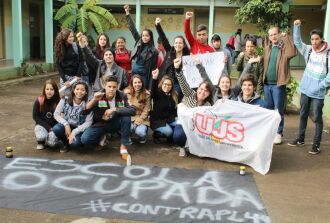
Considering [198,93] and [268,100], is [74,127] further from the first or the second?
[268,100]

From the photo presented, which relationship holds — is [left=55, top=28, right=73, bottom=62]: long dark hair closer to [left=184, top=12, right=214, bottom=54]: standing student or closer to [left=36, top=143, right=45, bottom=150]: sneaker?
[left=36, top=143, right=45, bottom=150]: sneaker

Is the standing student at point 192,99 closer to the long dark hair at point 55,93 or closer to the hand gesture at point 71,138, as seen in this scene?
the hand gesture at point 71,138

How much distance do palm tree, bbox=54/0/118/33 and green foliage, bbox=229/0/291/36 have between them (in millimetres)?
5169

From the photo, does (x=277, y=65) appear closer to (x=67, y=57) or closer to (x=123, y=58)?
(x=123, y=58)

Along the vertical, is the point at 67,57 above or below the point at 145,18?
below

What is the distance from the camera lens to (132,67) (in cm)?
692

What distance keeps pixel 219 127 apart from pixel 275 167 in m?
0.92

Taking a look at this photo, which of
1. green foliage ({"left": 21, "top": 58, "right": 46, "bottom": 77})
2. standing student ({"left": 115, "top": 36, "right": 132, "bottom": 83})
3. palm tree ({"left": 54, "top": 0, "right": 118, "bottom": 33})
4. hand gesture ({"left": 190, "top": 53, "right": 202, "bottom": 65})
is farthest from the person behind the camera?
palm tree ({"left": 54, "top": 0, "right": 118, "bottom": 33})

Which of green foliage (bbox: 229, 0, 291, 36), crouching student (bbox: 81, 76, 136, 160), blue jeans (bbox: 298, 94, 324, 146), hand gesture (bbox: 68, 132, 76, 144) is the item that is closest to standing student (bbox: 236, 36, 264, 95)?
blue jeans (bbox: 298, 94, 324, 146)

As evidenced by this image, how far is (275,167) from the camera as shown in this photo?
5.44 meters

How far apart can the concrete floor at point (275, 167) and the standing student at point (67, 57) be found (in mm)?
1167

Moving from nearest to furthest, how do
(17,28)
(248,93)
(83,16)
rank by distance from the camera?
(248,93)
(17,28)
(83,16)

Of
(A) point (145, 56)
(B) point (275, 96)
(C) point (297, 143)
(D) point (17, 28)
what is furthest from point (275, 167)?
(D) point (17, 28)

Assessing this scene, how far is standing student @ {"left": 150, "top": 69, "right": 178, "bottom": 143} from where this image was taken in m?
6.02
